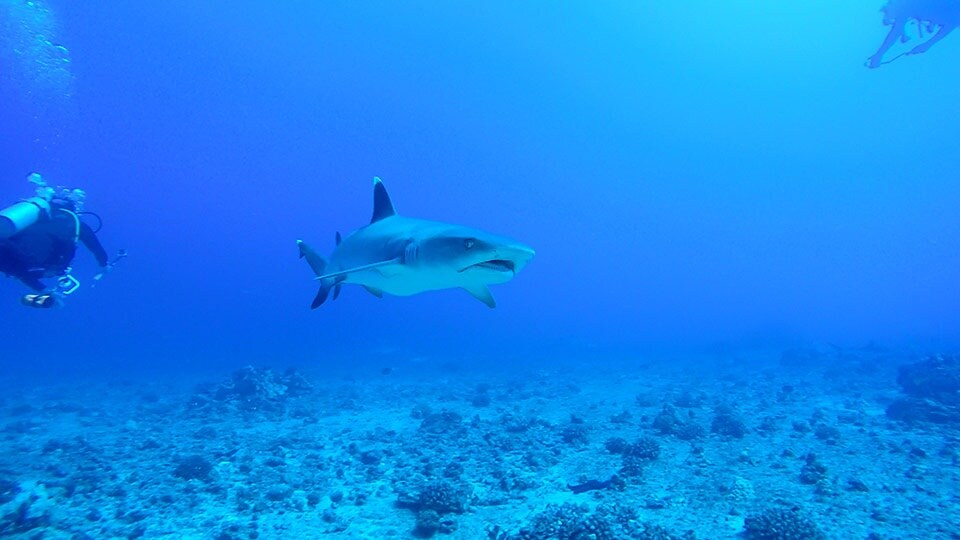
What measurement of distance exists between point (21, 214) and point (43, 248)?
1137mm

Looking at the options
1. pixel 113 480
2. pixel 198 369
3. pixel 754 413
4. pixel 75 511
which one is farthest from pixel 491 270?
pixel 198 369

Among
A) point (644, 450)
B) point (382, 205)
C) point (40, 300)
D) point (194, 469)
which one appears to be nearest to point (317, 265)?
point (382, 205)

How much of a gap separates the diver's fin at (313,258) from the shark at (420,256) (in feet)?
1.15

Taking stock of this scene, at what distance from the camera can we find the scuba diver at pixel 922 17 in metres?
17.8

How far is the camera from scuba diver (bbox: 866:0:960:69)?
58.3 feet

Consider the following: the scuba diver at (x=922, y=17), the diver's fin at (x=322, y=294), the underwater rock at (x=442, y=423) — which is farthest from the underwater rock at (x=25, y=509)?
the scuba diver at (x=922, y=17)

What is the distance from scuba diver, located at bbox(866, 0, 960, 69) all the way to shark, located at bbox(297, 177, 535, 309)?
22465 mm

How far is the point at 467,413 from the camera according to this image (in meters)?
15.7

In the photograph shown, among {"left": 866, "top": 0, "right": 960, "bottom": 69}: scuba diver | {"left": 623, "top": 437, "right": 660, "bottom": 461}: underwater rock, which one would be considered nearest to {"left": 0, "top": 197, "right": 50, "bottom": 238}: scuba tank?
{"left": 623, "top": 437, "right": 660, "bottom": 461}: underwater rock

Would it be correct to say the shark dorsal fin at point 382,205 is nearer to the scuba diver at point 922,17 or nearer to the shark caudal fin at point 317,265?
the shark caudal fin at point 317,265

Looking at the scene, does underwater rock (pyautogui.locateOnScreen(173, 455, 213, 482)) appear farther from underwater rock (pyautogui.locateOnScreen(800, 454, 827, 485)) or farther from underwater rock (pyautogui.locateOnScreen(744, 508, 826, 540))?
underwater rock (pyautogui.locateOnScreen(800, 454, 827, 485))

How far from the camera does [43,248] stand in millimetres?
9758

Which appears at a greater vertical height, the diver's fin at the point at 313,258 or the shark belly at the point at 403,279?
the diver's fin at the point at 313,258

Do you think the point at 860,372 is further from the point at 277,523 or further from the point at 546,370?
the point at 277,523
